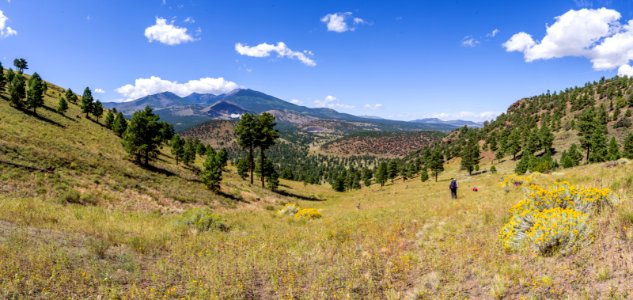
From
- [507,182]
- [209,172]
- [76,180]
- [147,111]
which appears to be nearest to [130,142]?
[147,111]

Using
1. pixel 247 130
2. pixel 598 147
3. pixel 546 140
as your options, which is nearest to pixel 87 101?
pixel 247 130

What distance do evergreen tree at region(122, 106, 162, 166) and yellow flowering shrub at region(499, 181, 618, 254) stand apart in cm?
4287

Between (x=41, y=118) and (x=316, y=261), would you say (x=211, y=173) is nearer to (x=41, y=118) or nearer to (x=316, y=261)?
(x=316, y=261)

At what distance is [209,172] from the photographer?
3641cm

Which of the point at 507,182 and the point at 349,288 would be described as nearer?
the point at 349,288

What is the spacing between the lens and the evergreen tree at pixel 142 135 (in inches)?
1571

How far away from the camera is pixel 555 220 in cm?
718

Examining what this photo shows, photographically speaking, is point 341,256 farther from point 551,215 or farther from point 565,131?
point 565,131

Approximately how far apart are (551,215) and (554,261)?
156 cm

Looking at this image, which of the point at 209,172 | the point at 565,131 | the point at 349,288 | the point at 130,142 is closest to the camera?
the point at 349,288

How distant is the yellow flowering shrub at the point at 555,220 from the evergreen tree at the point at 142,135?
4287cm

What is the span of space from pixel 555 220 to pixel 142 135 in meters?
45.8

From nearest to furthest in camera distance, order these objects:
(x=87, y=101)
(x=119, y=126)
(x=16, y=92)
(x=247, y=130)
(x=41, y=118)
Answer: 1. (x=247, y=130)
2. (x=41, y=118)
3. (x=16, y=92)
4. (x=119, y=126)
5. (x=87, y=101)

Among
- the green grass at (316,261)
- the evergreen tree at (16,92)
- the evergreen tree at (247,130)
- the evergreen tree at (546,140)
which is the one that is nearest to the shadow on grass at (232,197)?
the evergreen tree at (247,130)
